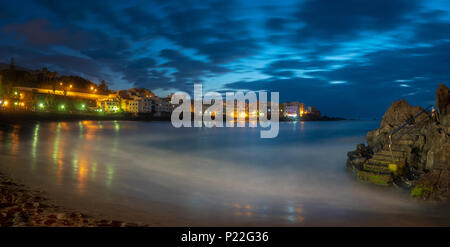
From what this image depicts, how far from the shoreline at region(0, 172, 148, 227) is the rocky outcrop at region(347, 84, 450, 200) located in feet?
23.6

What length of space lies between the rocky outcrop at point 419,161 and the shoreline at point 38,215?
7.18 meters

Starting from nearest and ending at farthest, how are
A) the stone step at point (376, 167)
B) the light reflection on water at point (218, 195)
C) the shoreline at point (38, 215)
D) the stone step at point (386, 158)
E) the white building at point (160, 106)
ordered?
the shoreline at point (38, 215)
the light reflection on water at point (218, 195)
the stone step at point (376, 167)
the stone step at point (386, 158)
the white building at point (160, 106)

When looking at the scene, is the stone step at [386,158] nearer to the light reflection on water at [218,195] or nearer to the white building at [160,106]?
the light reflection on water at [218,195]

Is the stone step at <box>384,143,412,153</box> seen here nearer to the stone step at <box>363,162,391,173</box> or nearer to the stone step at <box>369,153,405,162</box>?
the stone step at <box>369,153,405,162</box>

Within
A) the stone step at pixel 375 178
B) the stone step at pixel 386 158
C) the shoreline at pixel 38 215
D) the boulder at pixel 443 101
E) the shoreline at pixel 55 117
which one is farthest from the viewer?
the shoreline at pixel 55 117

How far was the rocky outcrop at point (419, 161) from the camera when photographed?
6859 mm

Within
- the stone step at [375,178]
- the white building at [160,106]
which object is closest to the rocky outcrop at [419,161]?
the stone step at [375,178]

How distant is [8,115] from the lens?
127 feet

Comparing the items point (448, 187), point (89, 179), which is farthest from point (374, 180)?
point (89, 179)

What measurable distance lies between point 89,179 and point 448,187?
10.1 meters

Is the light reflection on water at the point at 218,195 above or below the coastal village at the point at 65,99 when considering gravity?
below

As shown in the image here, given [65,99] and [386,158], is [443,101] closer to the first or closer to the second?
[386,158]

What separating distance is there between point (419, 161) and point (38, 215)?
10894mm
